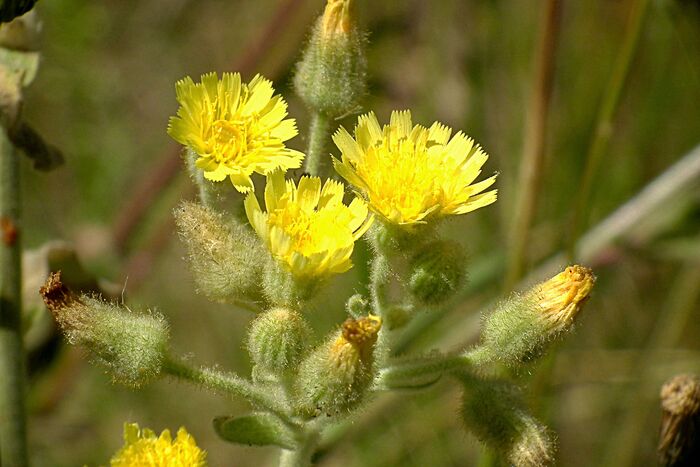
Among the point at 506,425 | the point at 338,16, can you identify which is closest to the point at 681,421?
the point at 506,425

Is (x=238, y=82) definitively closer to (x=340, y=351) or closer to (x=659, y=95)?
(x=340, y=351)

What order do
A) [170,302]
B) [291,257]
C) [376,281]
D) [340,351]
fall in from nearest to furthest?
[340,351] < [291,257] < [376,281] < [170,302]

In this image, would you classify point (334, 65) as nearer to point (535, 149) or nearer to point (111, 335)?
point (111, 335)

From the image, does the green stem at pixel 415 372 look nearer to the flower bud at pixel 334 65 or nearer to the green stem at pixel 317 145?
the green stem at pixel 317 145

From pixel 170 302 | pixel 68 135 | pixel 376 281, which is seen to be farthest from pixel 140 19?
pixel 376 281

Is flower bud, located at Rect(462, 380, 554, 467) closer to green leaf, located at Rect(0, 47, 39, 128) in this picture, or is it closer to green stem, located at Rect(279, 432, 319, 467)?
green stem, located at Rect(279, 432, 319, 467)

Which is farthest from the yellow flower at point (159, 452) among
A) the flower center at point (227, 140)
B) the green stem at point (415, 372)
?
the flower center at point (227, 140)
